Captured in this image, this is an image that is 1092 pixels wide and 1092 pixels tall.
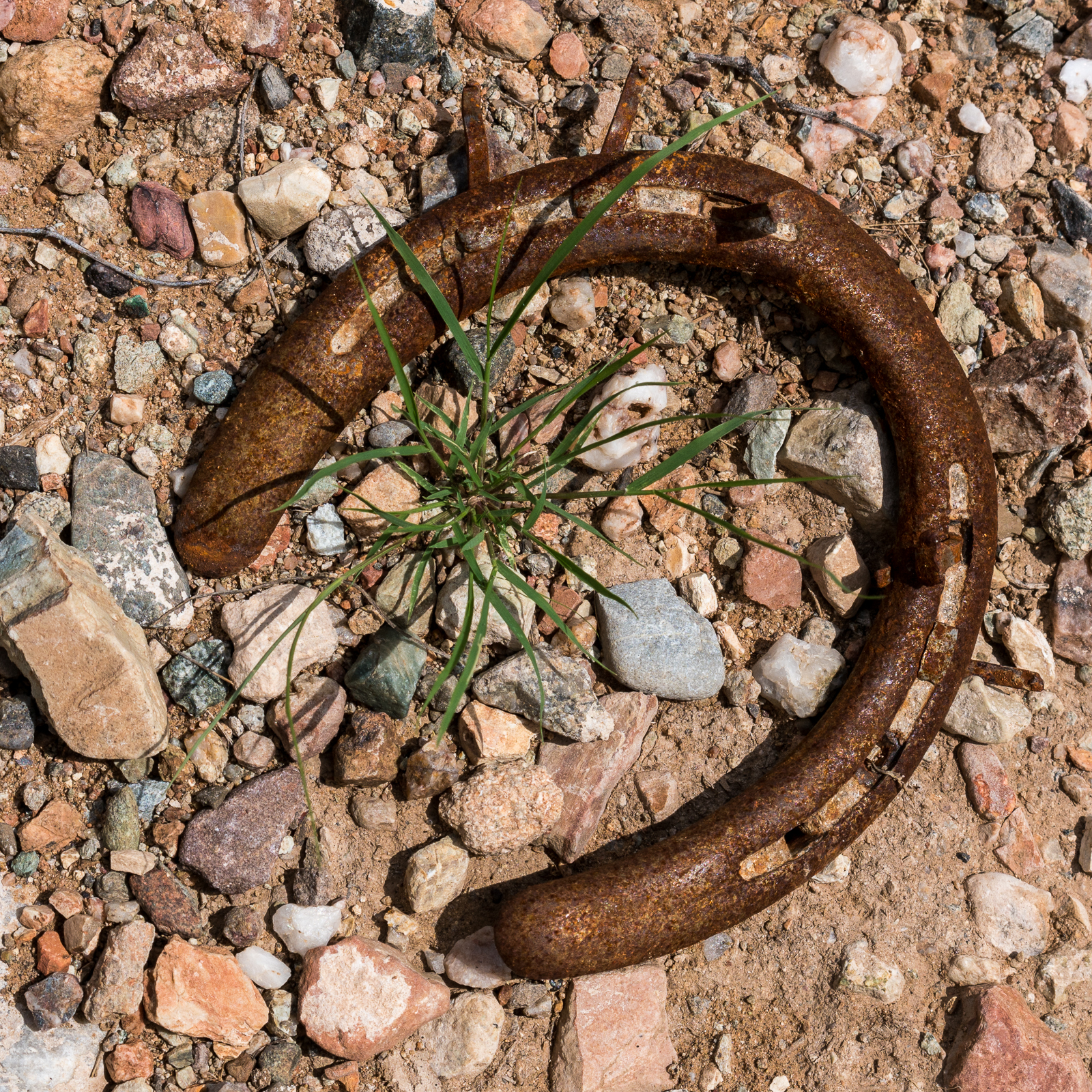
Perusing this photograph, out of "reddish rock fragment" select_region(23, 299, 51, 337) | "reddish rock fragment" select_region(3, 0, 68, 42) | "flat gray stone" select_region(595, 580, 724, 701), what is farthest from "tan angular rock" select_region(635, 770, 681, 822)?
"reddish rock fragment" select_region(3, 0, 68, 42)

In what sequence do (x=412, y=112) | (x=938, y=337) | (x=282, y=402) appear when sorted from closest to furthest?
(x=282, y=402) → (x=938, y=337) → (x=412, y=112)

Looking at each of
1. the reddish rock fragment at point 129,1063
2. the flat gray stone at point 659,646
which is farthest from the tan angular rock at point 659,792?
the reddish rock fragment at point 129,1063

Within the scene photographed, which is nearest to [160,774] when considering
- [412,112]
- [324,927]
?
[324,927]

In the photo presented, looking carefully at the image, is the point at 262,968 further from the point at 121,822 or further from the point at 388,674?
the point at 388,674

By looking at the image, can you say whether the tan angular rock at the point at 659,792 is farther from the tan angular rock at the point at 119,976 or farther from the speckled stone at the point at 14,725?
the speckled stone at the point at 14,725

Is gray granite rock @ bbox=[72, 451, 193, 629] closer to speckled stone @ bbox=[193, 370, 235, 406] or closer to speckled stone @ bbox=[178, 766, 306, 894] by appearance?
speckled stone @ bbox=[193, 370, 235, 406]

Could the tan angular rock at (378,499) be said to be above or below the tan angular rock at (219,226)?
below

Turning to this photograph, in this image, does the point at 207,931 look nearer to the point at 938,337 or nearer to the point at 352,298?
the point at 352,298
